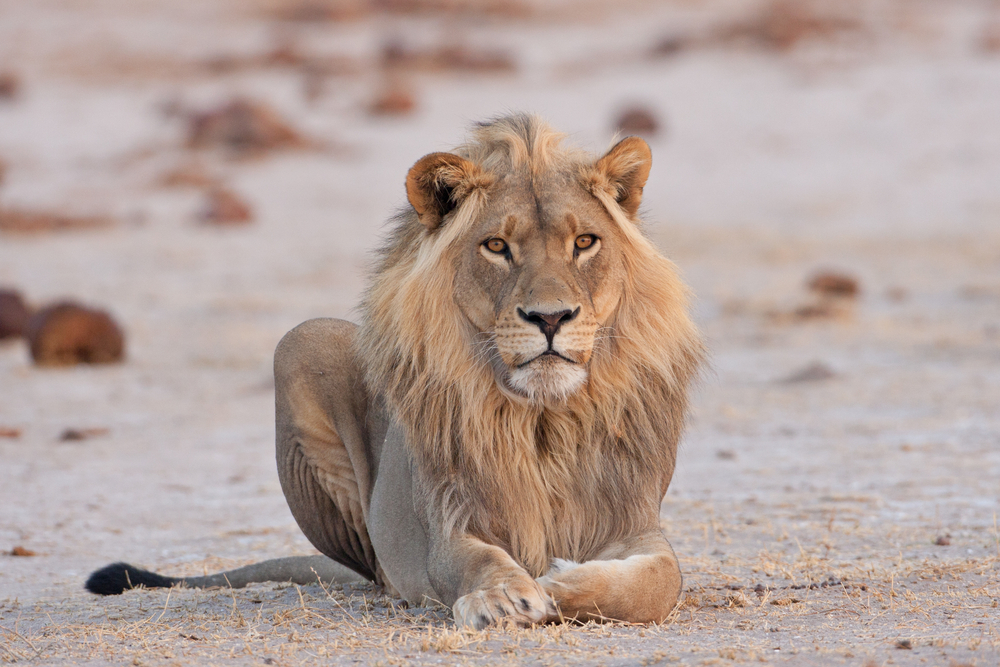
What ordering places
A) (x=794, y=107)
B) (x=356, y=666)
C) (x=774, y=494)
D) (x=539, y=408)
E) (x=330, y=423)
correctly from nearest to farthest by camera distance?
(x=356, y=666) < (x=539, y=408) < (x=330, y=423) < (x=774, y=494) < (x=794, y=107)

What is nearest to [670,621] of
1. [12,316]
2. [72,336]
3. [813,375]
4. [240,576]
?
[240,576]

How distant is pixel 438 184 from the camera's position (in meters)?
3.89

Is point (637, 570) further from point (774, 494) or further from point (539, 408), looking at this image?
point (774, 494)

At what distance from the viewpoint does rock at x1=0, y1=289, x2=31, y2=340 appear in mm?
10992

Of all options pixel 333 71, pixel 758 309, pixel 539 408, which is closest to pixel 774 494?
pixel 539 408

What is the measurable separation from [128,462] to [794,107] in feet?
47.9

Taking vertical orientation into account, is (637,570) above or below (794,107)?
below

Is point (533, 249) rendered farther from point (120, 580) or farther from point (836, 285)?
point (836, 285)

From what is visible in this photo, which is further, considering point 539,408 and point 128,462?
point 128,462

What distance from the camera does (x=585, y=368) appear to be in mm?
3693

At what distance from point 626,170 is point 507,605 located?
4.43 ft

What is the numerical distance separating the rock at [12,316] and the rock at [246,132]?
8.38m

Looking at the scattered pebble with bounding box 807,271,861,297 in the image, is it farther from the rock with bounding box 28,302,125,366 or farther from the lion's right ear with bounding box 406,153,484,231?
the lion's right ear with bounding box 406,153,484,231

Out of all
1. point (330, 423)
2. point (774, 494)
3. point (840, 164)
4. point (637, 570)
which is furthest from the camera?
point (840, 164)
